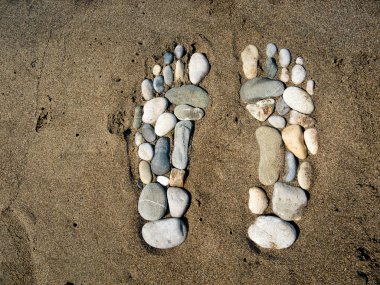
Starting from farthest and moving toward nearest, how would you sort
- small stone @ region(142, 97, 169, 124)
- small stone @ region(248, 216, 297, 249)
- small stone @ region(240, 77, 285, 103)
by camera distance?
small stone @ region(142, 97, 169, 124) → small stone @ region(240, 77, 285, 103) → small stone @ region(248, 216, 297, 249)

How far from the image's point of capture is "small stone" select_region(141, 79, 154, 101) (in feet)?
8.94

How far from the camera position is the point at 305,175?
2455 mm

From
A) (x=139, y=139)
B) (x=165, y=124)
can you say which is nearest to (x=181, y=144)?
(x=165, y=124)

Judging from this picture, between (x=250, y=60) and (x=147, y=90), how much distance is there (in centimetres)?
82

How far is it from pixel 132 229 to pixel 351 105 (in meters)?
1.80

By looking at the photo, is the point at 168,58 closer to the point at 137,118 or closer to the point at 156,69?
the point at 156,69

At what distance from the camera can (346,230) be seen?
7.68 ft

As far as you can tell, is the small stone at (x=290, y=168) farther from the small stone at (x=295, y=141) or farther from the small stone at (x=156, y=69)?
the small stone at (x=156, y=69)

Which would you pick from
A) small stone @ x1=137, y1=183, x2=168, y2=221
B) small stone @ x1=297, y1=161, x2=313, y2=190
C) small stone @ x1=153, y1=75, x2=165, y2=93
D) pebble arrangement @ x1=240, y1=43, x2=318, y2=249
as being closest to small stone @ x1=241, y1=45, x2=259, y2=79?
pebble arrangement @ x1=240, y1=43, x2=318, y2=249

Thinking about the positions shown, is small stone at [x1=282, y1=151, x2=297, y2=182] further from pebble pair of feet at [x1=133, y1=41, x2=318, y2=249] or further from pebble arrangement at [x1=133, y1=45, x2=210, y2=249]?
pebble arrangement at [x1=133, y1=45, x2=210, y2=249]

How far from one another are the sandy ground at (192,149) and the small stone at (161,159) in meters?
0.18

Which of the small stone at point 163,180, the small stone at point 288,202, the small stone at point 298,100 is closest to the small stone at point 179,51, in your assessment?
the small stone at point 298,100

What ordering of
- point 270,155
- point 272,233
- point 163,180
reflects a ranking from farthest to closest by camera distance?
point 163,180 < point 270,155 < point 272,233

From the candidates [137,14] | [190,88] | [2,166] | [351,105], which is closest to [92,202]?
[2,166]
